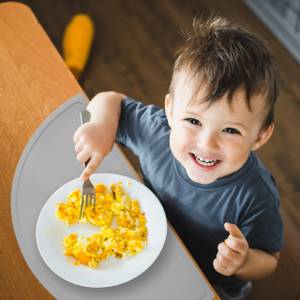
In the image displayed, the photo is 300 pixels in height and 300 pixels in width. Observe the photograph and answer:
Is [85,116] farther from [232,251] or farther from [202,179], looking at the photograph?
[232,251]

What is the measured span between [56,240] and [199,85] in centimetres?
38

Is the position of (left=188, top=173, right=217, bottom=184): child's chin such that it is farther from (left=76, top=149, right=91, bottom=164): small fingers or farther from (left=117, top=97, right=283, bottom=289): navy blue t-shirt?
(left=76, top=149, right=91, bottom=164): small fingers

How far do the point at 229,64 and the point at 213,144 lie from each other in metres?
0.14

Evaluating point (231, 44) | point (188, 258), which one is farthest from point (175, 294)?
point (231, 44)

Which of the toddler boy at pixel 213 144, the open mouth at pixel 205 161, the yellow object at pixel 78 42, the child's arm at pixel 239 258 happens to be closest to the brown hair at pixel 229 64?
the toddler boy at pixel 213 144

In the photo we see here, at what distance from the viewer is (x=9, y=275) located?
863mm

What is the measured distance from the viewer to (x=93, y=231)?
92 centimetres

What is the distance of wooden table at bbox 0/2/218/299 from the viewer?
93 centimetres

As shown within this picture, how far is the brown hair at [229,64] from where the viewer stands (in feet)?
2.72

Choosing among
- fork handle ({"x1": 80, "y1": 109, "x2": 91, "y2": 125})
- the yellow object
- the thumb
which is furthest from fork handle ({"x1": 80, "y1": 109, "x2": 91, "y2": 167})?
the yellow object

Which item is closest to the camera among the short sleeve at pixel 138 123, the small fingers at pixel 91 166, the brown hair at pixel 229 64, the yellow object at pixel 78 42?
the brown hair at pixel 229 64

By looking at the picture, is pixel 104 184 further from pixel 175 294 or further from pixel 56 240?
pixel 175 294

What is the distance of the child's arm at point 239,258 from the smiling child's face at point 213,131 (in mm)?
133

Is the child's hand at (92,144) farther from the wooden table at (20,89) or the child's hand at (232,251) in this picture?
the child's hand at (232,251)
